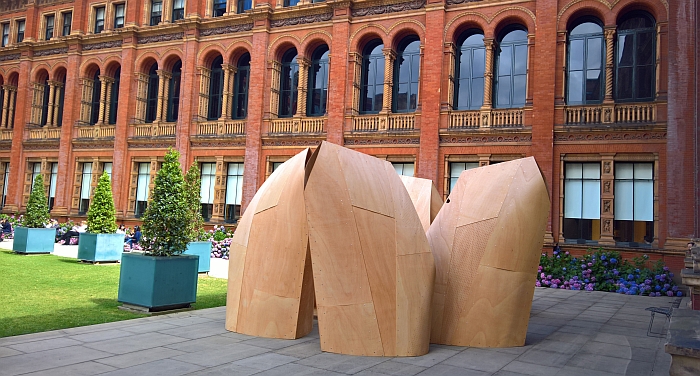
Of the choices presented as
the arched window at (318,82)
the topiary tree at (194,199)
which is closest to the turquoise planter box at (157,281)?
the topiary tree at (194,199)

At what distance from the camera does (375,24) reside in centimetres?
2488

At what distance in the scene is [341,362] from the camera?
710 centimetres

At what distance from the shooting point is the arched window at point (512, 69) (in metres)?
22.4

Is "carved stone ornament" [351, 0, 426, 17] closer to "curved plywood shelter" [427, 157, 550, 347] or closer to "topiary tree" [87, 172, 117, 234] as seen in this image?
"topiary tree" [87, 172, 117, 234]

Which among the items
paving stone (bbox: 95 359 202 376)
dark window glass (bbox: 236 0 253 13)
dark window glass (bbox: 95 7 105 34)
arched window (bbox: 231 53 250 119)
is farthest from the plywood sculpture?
dark window glass (bbox: 95 7 105 34)

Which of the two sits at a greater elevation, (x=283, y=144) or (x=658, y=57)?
(x=658, y=57)

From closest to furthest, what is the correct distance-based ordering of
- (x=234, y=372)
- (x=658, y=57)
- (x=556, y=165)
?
(x=234, y=372) < (x=658, y=57) < (x=556, y=165)

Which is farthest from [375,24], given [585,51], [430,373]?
[430,373]

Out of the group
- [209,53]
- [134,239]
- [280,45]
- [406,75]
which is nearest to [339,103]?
[406,75]

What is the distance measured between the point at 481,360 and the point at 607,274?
1250cm

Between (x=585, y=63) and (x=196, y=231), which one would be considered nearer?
(x=196, y=231)

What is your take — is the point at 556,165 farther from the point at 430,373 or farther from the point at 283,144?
the point at 430,373

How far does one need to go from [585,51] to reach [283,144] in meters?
14.2

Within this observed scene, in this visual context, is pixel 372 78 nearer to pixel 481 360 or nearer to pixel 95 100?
pixel 95 100
